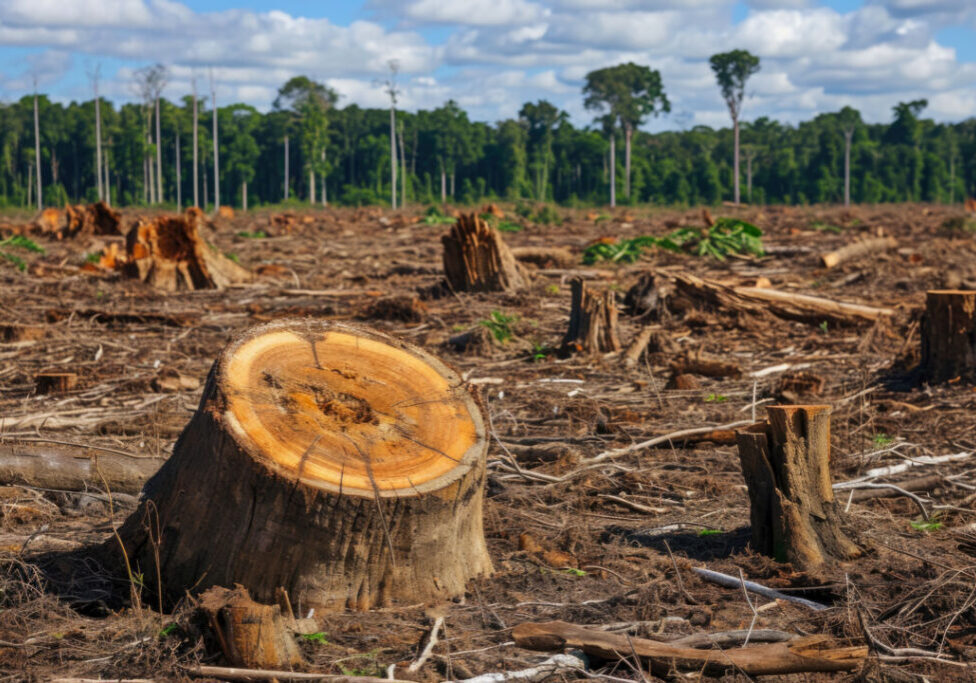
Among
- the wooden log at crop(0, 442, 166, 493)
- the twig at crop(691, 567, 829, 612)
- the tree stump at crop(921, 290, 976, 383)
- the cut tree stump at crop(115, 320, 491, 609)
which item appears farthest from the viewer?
the tree stump at crop(921, 290, 976, 383)

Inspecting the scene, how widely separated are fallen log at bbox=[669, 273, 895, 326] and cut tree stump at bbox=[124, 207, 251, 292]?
19.2ft

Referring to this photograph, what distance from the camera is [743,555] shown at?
3.66 metres

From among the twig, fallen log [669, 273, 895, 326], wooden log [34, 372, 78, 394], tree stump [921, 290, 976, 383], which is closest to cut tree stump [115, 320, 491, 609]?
the twig

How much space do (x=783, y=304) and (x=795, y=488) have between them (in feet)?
19.8

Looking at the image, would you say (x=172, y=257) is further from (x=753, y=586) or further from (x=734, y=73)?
(x=734, y=73)

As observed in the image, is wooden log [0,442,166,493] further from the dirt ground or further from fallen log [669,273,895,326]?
fallen log [669,273,895,326]

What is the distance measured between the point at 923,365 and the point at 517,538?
402 centimetres

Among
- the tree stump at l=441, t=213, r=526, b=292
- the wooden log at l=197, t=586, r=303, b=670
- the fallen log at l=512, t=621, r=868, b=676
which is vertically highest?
the tree stump at l=441, t=213, r=526, b=292

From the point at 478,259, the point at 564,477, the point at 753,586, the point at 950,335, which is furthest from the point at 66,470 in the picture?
the point at 478,259

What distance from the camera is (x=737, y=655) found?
2.70m

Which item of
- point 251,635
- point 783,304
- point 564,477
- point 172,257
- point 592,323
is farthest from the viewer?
point 172,257

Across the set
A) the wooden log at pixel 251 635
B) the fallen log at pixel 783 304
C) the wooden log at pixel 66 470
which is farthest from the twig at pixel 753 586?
the fallen log at pixel 783 304

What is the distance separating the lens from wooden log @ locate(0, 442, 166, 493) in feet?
14.0

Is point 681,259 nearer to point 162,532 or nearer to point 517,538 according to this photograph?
point 517,538
